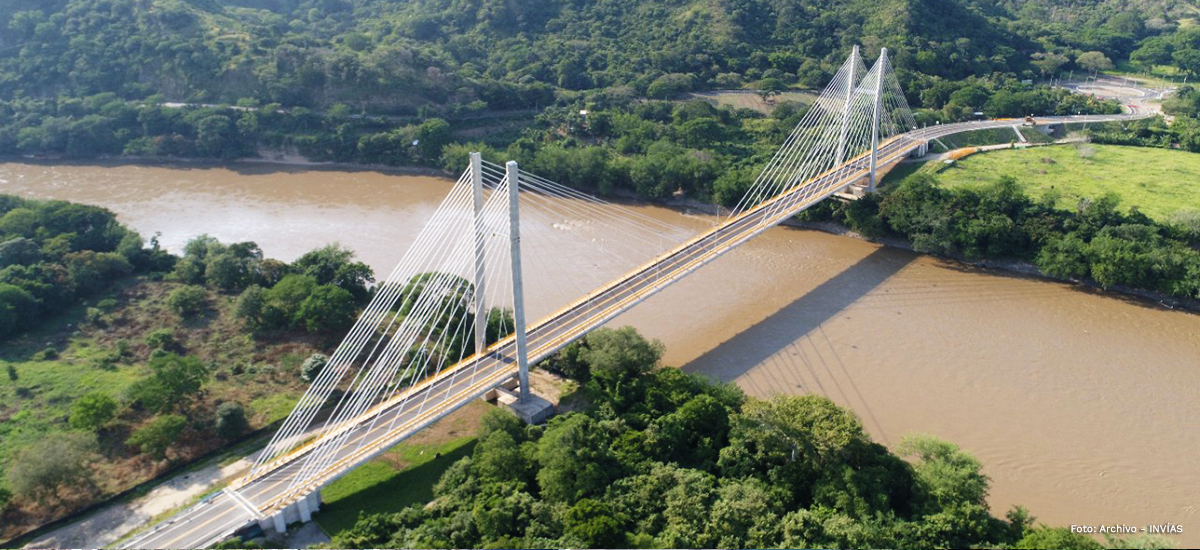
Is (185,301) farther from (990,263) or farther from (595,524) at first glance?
(990,263)

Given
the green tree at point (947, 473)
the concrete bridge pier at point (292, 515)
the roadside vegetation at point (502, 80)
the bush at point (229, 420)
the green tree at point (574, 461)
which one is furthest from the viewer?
the roadside vegetation at point (502, 80)

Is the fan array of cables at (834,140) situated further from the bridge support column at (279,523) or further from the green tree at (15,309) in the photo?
the green tree at (15,309)

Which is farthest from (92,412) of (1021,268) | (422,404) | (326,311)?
(1021,268)

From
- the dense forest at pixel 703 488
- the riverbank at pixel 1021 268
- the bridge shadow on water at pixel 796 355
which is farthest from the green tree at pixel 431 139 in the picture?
the dense forest at pixel 703 488

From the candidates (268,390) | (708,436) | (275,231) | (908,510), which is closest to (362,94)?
(275,231)

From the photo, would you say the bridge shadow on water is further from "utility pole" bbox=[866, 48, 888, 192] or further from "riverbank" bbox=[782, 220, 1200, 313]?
"utility pole" bbox=[866, 48, 888, 192]

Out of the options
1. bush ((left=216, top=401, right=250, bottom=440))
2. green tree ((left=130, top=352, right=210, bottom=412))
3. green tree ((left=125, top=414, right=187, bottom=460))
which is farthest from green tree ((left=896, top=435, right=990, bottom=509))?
green tree ((left=130, top=352, right=210, bottom=412))

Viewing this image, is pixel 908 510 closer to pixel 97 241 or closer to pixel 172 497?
pixel 172 497
